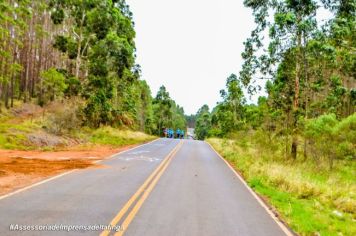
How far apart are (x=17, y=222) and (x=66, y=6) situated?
32.5 metres

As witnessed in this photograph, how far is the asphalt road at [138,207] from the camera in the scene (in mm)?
6887

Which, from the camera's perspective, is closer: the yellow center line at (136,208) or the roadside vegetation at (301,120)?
the yellow center line at (136,208)

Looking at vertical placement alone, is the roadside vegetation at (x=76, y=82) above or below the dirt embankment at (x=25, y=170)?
above

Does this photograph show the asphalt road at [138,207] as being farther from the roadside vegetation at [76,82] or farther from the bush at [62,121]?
the bush at [62,121]

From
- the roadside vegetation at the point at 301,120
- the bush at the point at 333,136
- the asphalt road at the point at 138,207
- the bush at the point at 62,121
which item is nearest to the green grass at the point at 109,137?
the bush at the point at 62,121

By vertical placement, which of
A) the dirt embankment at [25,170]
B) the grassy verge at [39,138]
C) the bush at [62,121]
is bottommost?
the dirt embankment at [25,170]

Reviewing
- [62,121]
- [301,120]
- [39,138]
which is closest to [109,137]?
[62,121]

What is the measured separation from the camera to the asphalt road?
689cm

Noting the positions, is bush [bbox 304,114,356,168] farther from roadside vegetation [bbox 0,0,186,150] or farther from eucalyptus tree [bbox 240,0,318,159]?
roadside vegetation [bbox 0,0,186,150]

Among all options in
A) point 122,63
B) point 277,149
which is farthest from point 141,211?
point 122,63

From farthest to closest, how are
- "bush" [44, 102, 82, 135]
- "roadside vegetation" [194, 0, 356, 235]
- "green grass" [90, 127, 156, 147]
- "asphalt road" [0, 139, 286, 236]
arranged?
"green grass" [90, 127, 156, 147]
"bush" [44, 102, 82, 135]
"roadside vegetation" [194, 0, 356, 235]
"asphalt road" [0, 139, 286, 236]

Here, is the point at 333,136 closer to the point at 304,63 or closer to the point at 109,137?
the point at 304,63

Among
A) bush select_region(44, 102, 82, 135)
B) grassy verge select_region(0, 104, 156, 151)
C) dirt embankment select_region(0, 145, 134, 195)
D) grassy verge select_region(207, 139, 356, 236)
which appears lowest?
grassy verge select_region(207, 139, 356, 236)

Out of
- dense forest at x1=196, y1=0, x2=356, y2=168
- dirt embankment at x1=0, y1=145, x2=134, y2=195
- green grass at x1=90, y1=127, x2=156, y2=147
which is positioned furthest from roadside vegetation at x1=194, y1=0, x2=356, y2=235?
green grass at x1=90, y1=127, x2=156, y2=147
